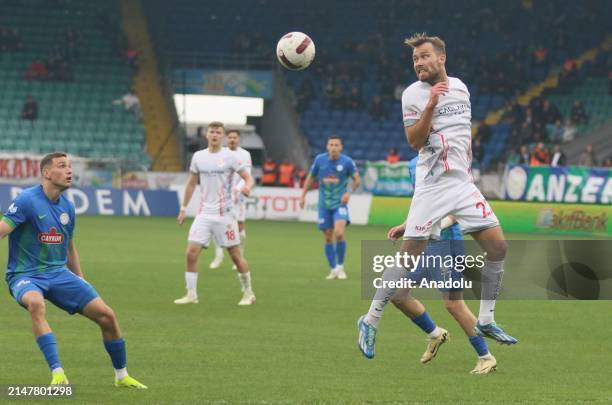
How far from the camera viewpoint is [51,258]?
8.70 metres

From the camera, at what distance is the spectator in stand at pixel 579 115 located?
4106 cm

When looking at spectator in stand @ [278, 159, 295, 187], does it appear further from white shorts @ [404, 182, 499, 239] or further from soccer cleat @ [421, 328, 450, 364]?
white shorts @ [404, 182, 499, 239]

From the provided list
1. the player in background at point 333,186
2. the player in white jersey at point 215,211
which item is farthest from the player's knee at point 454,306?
the player in background at point 333,186

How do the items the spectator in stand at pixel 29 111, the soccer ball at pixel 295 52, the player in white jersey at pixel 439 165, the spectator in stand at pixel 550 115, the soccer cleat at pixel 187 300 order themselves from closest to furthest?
1. the player in white jersey at pixel 439 165
2. the soccer ball at pixel 295 52
3. the soccer cleat at pixel 187 300
4. the spectator in stand at pixel 550 115
5. the spectator in stand at pixel 29 111

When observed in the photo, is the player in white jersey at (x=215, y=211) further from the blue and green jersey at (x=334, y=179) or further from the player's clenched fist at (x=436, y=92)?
the player's clenched fist at (x=436, y=92)

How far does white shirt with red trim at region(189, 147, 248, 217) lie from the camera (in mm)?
15414

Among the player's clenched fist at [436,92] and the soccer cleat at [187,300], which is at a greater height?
the player's clenched fist at [436,92]

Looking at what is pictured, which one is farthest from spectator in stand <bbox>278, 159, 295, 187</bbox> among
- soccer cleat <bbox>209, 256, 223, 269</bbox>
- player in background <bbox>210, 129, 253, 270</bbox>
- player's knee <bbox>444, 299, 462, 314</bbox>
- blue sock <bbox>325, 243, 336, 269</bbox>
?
player's knee <bbox>444, 299, 462, 314</bbox>

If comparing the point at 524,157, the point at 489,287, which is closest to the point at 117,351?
the point at 489,287

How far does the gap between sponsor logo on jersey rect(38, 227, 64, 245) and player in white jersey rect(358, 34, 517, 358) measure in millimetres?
2491

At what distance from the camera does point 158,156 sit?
1597 inches

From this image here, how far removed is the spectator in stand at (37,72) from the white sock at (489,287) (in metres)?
37.3

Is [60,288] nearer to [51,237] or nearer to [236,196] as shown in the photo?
[51,237]

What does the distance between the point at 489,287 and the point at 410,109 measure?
5.22 feet
